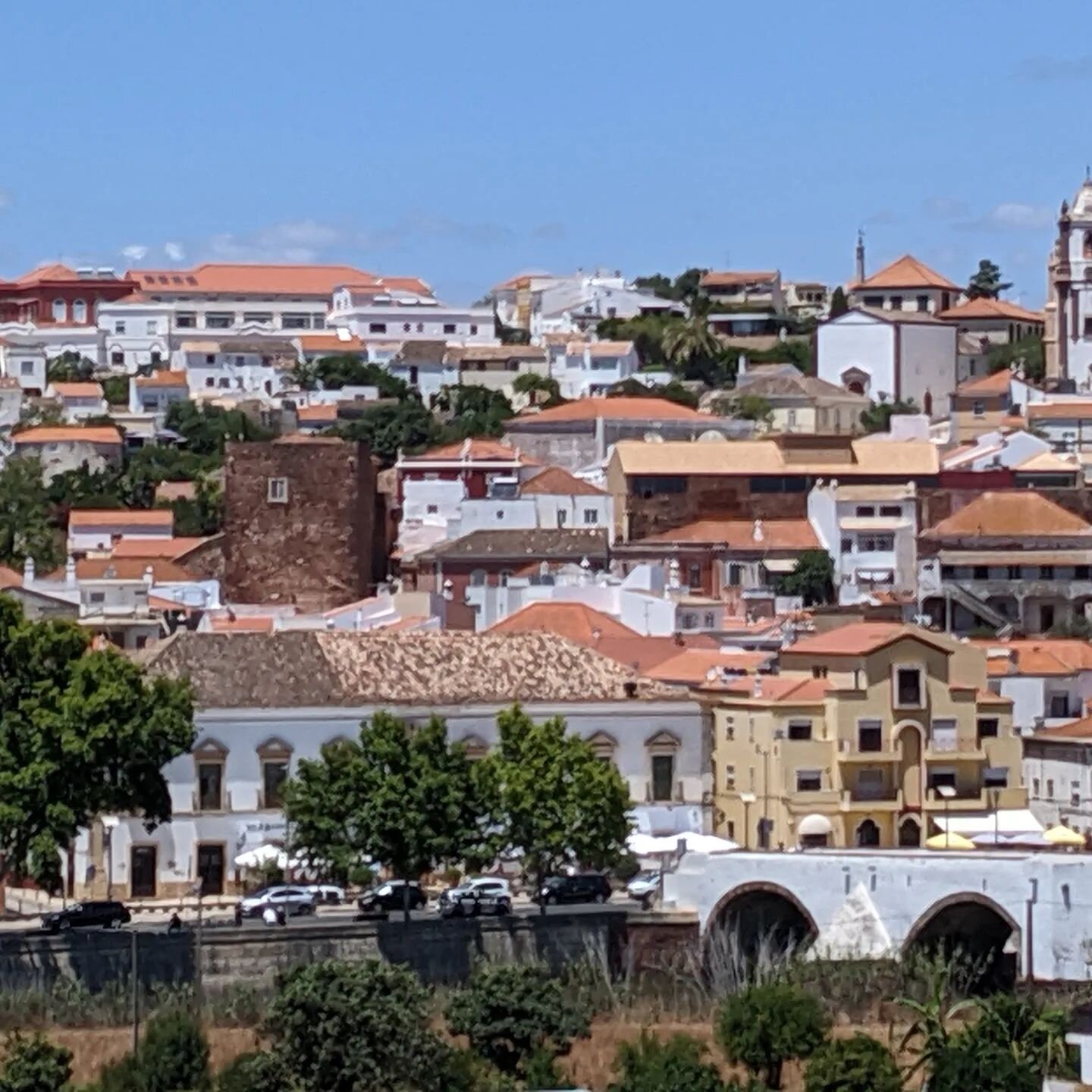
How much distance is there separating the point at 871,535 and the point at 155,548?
20.7 m

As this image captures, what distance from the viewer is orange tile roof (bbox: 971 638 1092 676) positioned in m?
78.0

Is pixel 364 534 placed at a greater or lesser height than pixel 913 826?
greater

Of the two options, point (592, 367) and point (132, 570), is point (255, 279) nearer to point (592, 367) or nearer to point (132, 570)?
point (592, 367)

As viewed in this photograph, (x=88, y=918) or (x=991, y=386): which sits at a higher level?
(x=991, y=386)

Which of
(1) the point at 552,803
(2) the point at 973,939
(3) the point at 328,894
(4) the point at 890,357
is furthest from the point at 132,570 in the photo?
(2) the point at 973,939

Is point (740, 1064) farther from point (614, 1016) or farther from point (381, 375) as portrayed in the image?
point (381, 375)

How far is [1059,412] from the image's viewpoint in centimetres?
12719

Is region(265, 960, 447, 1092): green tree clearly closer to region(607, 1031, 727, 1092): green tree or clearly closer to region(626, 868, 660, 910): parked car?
region(607, 1031, 727, 1092): green tree

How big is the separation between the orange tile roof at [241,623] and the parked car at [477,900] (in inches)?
960

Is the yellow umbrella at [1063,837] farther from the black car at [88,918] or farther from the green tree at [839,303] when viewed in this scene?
the green tree at [839,303]

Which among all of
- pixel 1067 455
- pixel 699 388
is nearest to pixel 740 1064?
pixel 1067 455

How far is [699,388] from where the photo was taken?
479 feet

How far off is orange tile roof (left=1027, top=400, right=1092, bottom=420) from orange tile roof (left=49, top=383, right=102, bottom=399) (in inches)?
1526

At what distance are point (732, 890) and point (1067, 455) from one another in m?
60.0
